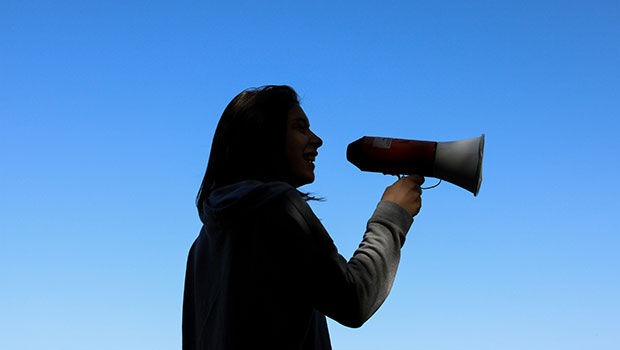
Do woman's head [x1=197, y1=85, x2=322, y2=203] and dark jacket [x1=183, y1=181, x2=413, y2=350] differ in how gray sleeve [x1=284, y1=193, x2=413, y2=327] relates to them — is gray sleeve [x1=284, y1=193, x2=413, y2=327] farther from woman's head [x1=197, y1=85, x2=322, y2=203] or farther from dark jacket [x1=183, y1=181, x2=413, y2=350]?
woman's head [x1=197, y1=85, x2=322, y2=203]

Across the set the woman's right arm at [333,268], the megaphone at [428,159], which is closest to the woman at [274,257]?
the woman's right arm at [333,268]

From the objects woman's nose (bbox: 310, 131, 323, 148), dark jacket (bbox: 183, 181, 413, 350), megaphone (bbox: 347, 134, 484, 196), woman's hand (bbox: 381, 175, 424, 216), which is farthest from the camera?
megaphone (bbox: 347, 134, 484, 196)

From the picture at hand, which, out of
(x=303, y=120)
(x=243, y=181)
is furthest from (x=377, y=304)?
(x=303, y=120)

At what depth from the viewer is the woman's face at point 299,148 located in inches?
108

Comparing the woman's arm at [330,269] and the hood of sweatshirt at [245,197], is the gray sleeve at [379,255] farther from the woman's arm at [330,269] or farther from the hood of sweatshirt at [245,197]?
the hood of sweatshirt at [245,197]

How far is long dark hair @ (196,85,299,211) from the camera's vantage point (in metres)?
2.69

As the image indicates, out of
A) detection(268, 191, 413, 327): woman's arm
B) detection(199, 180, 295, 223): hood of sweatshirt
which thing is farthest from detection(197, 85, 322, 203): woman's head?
detection(268, 191, 413, 327): woman's arm

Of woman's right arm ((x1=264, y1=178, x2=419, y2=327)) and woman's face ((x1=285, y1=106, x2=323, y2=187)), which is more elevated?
woman's face ((x1=285, y1=106, x2=323, y2=187))

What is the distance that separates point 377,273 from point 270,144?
71cm

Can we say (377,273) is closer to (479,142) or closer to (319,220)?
(319,220)

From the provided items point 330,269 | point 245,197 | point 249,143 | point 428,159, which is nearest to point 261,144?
point 249,143

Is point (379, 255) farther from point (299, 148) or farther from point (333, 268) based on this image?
point (299, 148)

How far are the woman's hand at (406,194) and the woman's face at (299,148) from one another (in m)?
0.34

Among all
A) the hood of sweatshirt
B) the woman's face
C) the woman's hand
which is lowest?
the hood of sweatshirt
